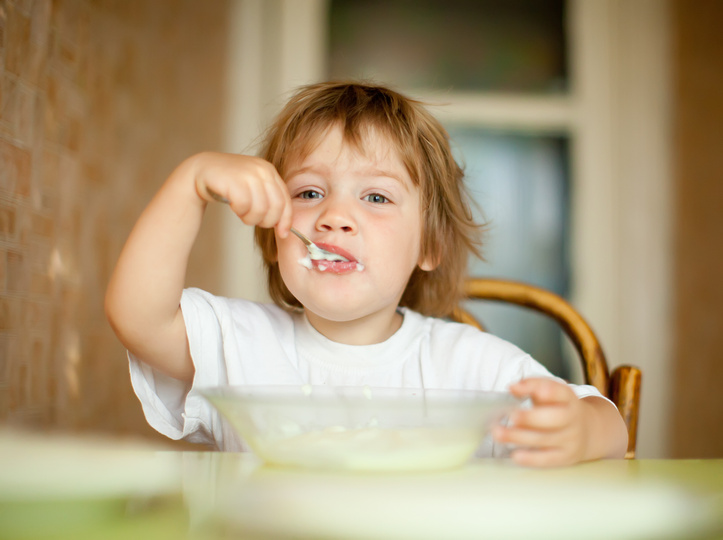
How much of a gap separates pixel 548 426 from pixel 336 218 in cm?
43

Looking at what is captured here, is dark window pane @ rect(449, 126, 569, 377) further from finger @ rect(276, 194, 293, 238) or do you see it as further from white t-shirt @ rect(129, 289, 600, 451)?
finger @ rect(276, 194, 293, 238)

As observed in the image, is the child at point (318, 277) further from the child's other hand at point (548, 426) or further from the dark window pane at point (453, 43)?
the dark window pane at point (453, 43)

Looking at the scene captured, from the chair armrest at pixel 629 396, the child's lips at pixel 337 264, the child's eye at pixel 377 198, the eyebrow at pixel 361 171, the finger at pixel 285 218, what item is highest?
the eyebrow at pixel 361 171

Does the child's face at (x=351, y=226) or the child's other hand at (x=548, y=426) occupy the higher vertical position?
the child's face at (x=351, y=226)

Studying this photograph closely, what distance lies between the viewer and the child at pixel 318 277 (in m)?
0.75

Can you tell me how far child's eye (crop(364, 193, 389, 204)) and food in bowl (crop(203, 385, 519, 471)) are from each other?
1.70ft

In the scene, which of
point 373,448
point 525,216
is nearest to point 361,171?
point 373,448

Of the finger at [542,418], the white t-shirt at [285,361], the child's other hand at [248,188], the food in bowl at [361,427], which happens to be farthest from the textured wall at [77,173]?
the finger at [542,418]

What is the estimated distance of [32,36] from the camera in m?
1.00

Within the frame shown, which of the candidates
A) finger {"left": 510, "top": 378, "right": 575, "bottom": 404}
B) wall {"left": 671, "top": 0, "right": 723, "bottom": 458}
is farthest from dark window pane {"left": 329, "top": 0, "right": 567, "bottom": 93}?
finger {"left": 510, "top": 378, "right": 575, "bottom": 404}

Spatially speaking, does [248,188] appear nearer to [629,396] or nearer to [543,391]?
[543,391]

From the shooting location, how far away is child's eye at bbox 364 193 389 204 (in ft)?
3.07

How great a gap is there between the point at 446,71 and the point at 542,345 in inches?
43.2

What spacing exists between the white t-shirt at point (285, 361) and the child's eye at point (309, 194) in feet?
0.63
